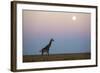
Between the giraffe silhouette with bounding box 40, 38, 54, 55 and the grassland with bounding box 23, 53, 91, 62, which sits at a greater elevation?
the giraffe silhouette with bounding box 40, 38, 54, 55

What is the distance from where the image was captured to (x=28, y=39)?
185 centimetres

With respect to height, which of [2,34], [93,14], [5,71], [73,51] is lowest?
[5,71]

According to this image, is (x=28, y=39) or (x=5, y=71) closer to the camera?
(x=5, y=71)

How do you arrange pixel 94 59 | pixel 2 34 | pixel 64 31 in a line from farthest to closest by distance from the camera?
pixel 94 59 → pixel 64 31 → pixel 2 34

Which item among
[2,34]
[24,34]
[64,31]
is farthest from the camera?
[64,31]

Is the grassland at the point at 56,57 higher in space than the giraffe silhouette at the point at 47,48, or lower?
lower

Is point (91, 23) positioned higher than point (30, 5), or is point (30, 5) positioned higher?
point (30, 5)

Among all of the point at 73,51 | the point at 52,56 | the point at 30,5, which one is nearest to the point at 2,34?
the point at 30,5

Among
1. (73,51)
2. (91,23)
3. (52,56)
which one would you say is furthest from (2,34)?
(91,23)

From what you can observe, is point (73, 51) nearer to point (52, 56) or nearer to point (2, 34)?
point (52, 56)

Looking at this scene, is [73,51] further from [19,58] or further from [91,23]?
[19,58]

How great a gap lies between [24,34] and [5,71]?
0.35 metres

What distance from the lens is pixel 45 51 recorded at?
1.91 meters

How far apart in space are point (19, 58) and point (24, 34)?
213mm
